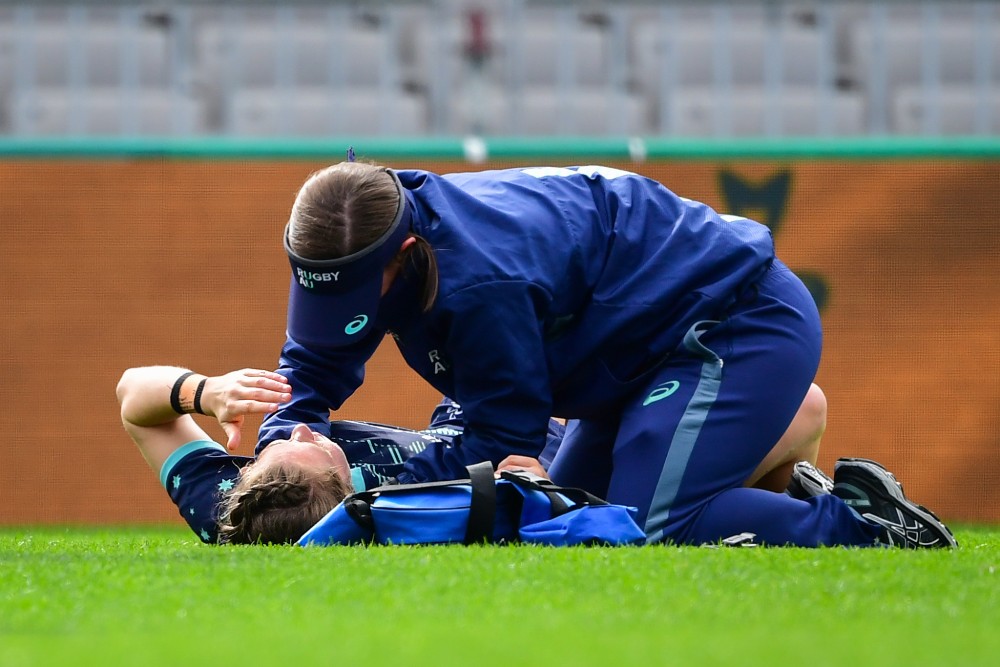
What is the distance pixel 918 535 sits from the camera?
263 cm

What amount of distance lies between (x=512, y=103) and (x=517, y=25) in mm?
445

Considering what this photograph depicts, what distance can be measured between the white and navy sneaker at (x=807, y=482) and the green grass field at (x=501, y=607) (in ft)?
1.56

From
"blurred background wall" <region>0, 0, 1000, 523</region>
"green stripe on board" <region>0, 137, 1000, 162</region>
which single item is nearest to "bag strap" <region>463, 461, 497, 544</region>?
"blurred background wall" <region>0, 0, 1000, 523</region>

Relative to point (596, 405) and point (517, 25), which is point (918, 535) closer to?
point (596, 405)

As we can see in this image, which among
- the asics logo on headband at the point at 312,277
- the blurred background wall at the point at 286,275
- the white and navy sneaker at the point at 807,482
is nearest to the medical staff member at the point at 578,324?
the asics logo on headband at the point at 312,277

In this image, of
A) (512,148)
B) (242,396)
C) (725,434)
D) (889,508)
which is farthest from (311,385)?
(512,148)

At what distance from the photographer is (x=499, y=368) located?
2.51 m

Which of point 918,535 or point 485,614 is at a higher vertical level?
point 485,614

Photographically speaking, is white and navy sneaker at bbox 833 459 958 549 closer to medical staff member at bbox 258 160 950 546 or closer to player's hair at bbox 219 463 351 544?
medical staff member at bbox 258 160 950 546

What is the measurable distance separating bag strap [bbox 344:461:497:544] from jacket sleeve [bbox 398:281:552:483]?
8 cm

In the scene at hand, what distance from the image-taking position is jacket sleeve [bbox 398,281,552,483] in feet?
8.11

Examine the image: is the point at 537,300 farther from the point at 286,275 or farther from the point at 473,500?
the point at 286,275

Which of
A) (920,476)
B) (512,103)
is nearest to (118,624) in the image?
(920,476)

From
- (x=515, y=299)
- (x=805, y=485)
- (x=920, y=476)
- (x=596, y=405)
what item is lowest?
(x=920, y=476)
